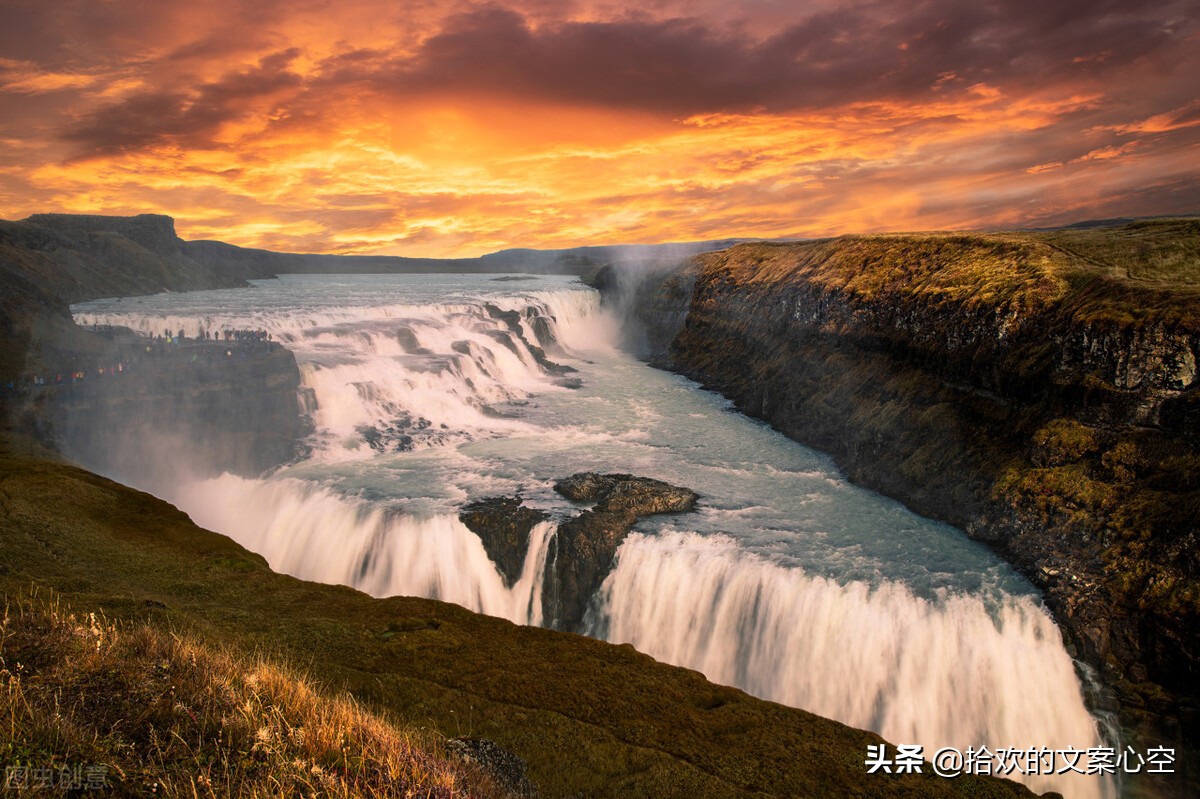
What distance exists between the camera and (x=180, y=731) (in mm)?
6285

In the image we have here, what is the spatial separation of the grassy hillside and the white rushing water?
8.03 m

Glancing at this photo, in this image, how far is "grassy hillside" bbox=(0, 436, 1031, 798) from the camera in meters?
8.93

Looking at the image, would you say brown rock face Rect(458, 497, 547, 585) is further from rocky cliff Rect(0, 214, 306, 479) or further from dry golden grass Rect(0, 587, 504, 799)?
dry golden grass Rect(0, 587, 504, 799)

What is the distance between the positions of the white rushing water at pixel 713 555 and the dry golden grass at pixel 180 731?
1453 cm

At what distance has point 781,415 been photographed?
39250 mm

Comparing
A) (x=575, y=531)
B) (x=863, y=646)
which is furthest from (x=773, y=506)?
(x=575, y=531)

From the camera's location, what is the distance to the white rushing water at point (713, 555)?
17.6m

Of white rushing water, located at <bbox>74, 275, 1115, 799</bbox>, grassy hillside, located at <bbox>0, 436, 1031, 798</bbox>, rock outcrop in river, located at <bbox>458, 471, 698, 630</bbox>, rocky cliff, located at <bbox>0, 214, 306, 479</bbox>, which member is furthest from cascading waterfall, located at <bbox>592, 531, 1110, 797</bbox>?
rocky cliff, located at <bbox>0, 214, 306, 479</bbox>

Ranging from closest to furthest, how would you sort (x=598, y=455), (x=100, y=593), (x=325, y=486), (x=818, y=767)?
(x=818, y=767) < (x=100, y=593) < (x=325, y=486) < (x=598, y=455)

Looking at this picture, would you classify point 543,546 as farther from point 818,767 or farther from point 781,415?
point 781,415

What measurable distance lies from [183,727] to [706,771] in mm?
6511

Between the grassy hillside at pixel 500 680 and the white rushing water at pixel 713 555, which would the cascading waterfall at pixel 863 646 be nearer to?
the white rushing water at pixel 713 555

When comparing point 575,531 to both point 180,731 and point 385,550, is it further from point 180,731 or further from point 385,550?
point 180,731

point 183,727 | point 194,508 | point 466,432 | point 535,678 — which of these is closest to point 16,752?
point 183,727
